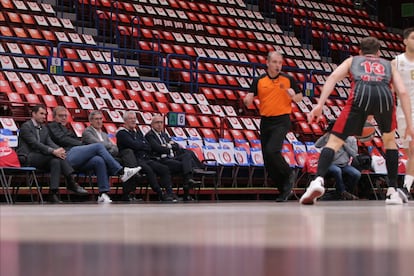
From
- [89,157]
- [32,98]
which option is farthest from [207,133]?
[89,157]

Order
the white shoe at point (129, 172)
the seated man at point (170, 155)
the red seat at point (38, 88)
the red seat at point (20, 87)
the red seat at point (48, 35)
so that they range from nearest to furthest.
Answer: the white shoe at point (129, 172), the seated man at point (170, 155), the red seat at point (20, 87), the red seat at point (38, 88), the red seat at point (48, 35)


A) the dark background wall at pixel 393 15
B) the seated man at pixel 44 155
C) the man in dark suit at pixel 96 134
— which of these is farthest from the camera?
the dark background wall at pixel 393 15

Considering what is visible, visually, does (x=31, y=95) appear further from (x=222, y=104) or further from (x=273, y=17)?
(x=273, y=17)

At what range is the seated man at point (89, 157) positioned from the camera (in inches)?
394

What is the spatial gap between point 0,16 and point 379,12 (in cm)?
1618

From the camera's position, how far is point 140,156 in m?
10.7

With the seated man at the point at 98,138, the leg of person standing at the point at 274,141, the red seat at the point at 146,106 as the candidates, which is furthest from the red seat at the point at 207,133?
the leg of person standing at the point at 274,141

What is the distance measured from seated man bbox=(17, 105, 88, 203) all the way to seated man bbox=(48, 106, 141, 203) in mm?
172

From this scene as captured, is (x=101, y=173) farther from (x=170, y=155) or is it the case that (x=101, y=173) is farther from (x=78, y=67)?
(x=78, y=67)

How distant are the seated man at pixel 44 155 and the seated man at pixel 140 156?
831 millimetres

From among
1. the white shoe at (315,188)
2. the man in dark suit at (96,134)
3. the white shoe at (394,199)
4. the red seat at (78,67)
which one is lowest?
the white shoe at (394,199)

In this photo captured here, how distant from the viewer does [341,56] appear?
72.3ft

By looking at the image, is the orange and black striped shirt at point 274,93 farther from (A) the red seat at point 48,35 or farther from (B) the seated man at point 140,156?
(A) the red seat at point 48,35

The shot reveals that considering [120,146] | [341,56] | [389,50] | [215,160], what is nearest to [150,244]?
[120,146]
